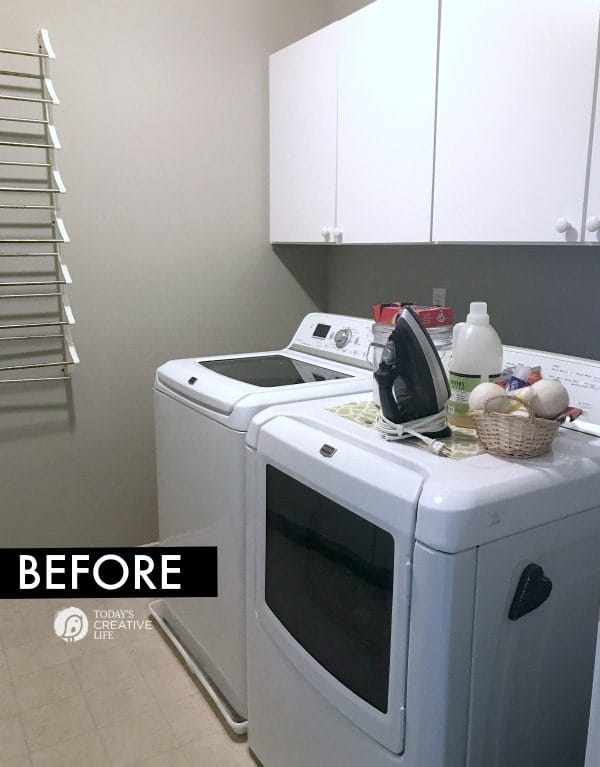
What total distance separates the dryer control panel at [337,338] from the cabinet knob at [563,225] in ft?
2.56

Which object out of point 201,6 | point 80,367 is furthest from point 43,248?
point 201,6

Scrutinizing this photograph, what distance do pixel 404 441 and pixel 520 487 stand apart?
279 millimetres

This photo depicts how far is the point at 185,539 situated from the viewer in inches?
84.4

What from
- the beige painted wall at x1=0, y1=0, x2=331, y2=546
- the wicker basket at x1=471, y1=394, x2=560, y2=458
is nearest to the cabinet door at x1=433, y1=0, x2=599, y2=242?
the wicker basket at x1=471, y1=394, x2=560, y2=458

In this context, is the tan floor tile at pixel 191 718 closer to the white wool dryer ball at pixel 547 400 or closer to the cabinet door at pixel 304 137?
the white wool dryer ball at pixel 547 400

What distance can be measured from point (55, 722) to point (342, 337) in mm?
1500

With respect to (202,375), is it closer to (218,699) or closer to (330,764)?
(218,699)

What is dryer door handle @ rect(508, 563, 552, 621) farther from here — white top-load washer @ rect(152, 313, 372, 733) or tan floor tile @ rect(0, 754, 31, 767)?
tan floor tile @ rect(0, 754, 31, 767)

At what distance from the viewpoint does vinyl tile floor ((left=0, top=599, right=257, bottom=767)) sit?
1.84 meters

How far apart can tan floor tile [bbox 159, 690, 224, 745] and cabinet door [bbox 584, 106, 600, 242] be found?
5.51ft

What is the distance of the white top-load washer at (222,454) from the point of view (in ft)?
5.93

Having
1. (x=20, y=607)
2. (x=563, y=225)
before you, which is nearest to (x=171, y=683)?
(x=20, y=607)

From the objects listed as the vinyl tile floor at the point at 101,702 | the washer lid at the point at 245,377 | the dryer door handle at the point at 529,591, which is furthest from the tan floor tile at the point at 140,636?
the dryer door handle at the point at 529,591

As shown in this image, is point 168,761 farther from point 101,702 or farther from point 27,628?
point 27,628
